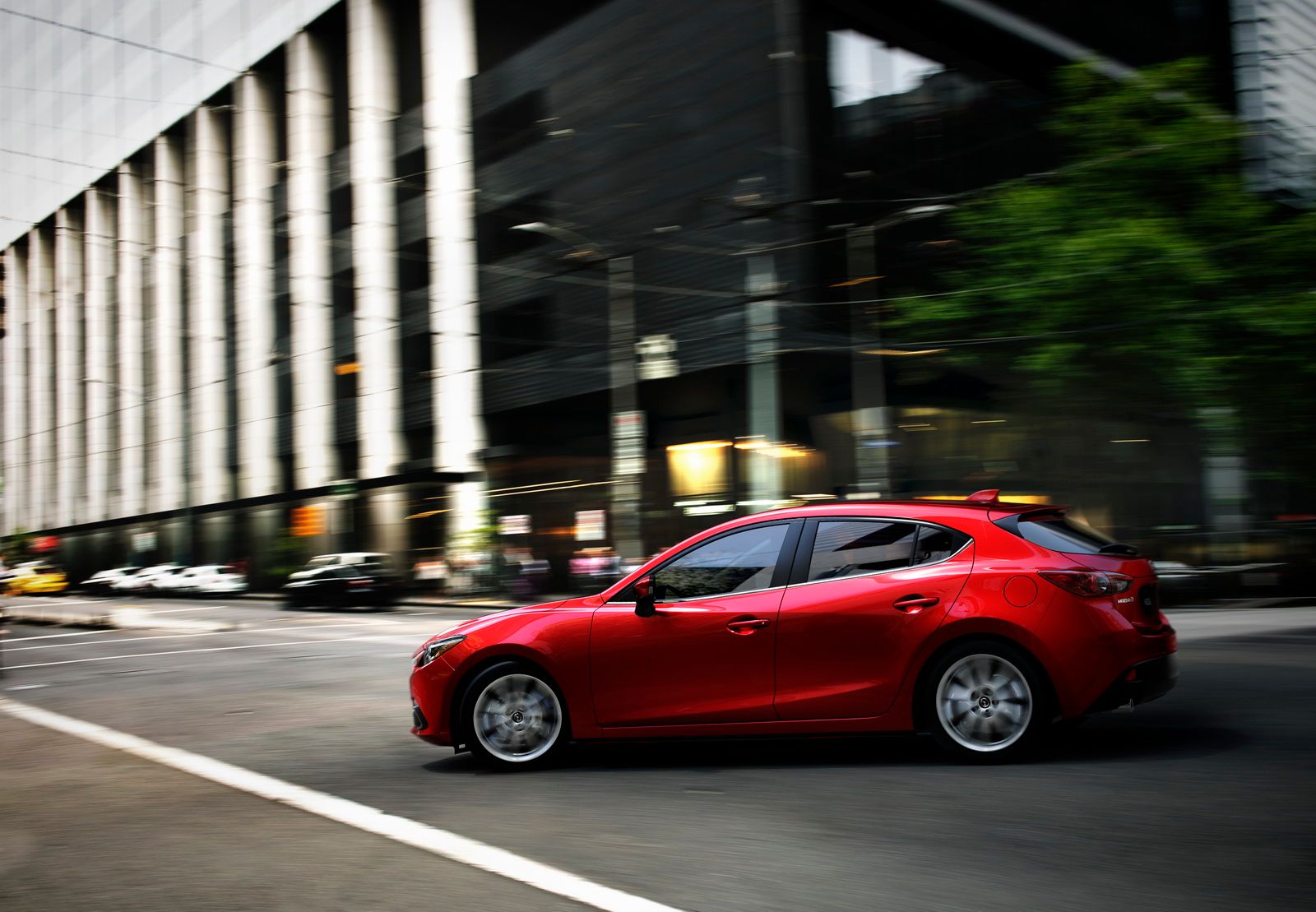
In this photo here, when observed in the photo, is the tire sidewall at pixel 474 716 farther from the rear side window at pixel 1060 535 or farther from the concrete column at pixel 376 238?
the concrete column at pixel 376 238

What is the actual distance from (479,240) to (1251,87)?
2100 cm

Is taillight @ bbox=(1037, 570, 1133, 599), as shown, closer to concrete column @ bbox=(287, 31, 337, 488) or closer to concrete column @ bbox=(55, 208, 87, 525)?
concrete column @ bbox=(287, 31, 337, 488)

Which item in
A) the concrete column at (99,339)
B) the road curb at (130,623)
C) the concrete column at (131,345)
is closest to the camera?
the road curb at (130,623)

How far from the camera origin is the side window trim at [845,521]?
6637mm

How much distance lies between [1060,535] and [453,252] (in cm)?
3371

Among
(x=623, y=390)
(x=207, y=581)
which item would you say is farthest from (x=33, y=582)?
(x=623, y=390)

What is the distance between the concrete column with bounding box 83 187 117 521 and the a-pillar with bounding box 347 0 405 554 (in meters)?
28.5

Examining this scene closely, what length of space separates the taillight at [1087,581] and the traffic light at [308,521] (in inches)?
1614

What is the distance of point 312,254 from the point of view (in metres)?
46.4

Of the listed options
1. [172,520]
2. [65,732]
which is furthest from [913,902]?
[172,520]

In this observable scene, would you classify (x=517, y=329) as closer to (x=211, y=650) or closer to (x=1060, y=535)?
(x=211, y=650)

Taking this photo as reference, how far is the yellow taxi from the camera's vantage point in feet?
185

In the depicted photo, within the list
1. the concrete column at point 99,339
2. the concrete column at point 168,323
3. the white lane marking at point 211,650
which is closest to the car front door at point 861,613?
the white lane marking at point 211,650

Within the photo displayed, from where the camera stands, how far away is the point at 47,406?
251 feet
